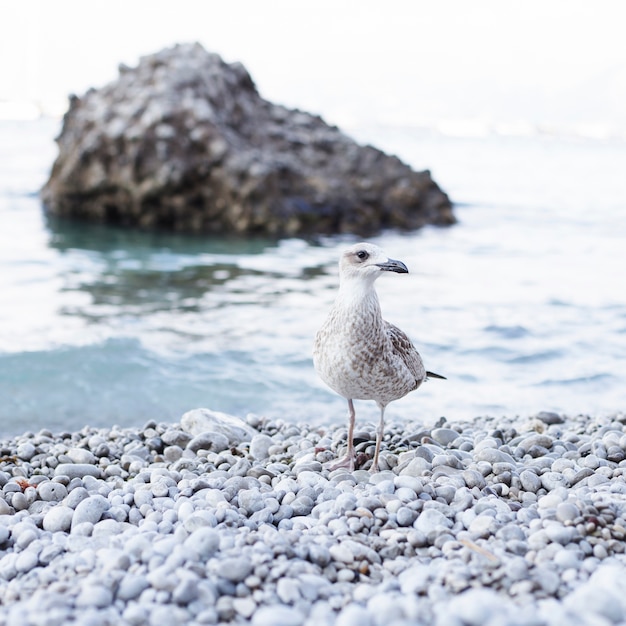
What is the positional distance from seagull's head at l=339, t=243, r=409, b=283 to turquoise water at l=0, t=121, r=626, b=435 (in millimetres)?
2900

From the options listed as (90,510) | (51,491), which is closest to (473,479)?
(90,510)

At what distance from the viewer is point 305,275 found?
12445 millimetres

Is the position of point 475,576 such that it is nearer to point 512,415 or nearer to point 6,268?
point 512,415

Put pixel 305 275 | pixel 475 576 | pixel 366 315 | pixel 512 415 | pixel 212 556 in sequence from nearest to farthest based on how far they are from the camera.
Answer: pixel 475 576, pixel 212 556, pixel 366 315, pixel 512 415, pixel 305 275

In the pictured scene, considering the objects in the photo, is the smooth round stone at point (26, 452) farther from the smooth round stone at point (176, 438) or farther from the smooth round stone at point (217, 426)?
the smooth round stone at point (217, 426)

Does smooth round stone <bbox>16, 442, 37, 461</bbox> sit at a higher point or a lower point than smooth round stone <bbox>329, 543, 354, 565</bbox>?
lower

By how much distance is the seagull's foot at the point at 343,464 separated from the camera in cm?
455

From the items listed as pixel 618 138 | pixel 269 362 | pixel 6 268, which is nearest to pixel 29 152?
pixel 6 268

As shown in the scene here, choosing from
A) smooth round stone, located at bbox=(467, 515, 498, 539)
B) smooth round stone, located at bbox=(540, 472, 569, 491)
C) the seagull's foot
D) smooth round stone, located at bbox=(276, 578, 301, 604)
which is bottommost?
the seagull's foot

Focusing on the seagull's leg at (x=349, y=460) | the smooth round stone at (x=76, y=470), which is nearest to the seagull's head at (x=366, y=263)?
the seagull's leg at (x=349, y=460)

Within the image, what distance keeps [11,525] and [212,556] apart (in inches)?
44.9

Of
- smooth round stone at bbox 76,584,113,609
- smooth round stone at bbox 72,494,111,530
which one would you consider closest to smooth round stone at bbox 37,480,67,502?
smooth round stone at bbox 72,494,111,530

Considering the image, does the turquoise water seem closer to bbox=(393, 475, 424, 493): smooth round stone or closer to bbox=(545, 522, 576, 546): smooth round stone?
bbox=(393, 475, 424, 493): smooth round stone

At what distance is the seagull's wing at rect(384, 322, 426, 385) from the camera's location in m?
4.47
